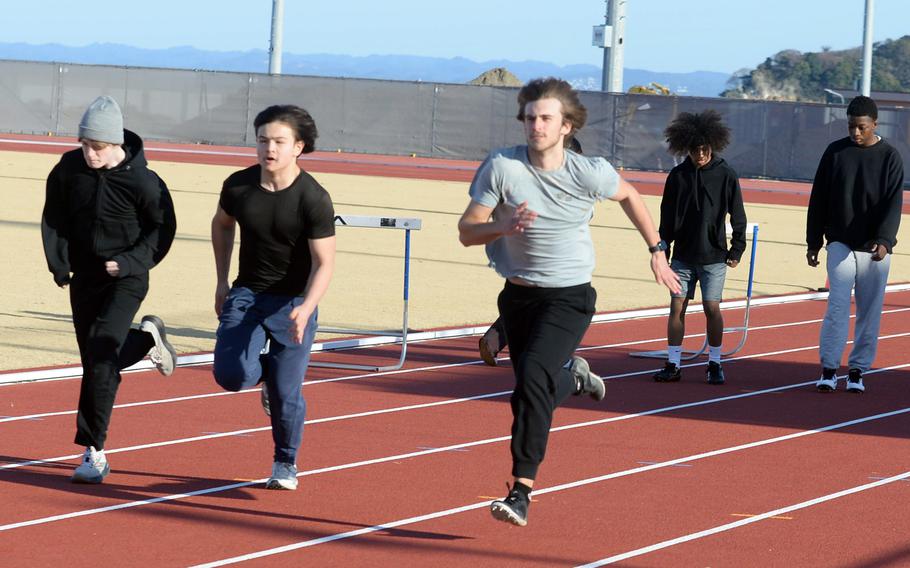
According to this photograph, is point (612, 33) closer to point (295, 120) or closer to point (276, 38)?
point (276, 38)

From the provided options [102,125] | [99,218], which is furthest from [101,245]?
[102,125]

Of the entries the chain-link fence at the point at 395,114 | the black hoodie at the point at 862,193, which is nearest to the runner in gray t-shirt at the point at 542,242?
the black hoodie at the point at 862,193

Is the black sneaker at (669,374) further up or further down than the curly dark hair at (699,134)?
further down

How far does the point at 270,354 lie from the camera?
744 cm

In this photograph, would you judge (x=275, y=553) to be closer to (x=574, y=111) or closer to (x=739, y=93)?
(x=574, y=111)

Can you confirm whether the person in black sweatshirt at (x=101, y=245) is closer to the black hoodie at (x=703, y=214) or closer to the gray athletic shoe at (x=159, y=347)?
the gray athletic shoe at (x=159, y=347)

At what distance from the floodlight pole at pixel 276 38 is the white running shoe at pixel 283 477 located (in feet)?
132

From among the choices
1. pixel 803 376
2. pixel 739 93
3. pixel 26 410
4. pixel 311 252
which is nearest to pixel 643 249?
pixel 803 376

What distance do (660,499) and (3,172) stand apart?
27.0 m

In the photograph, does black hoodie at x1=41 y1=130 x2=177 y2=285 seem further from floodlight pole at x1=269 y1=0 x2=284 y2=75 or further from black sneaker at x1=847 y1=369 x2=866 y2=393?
floodlight pole at x1=269 y1=0 x2=284 y2=75

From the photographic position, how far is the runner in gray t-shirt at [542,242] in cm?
673

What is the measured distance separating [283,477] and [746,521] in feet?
7.02

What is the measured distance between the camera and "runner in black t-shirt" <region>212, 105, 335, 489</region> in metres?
7.21

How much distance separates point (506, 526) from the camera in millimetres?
7012
